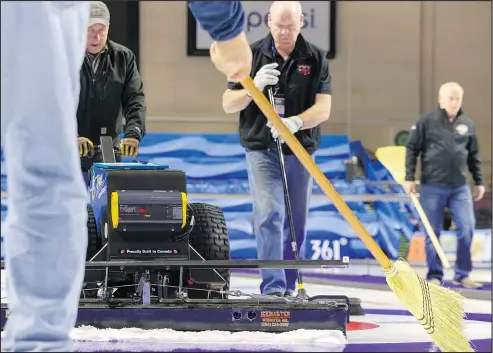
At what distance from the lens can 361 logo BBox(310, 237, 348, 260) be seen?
8.66 metres

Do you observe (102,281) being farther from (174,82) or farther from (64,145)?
(174,82)

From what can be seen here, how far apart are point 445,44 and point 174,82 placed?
2.82 m

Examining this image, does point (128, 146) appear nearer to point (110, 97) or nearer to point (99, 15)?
point (110, 97)

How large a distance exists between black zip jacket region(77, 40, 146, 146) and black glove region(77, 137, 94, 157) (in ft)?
0.35

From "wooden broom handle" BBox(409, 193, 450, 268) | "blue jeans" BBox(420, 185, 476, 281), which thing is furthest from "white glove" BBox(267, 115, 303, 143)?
"blue jeans" BBox(420, 185, 476, 281)

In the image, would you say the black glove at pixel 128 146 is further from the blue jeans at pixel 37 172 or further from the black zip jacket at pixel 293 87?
the blue jeans at pixel 37 172

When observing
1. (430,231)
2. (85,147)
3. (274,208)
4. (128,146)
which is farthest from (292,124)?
(430,231)

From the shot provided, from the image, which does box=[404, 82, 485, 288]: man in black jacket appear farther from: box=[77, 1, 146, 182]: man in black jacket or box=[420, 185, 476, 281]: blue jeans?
box=[77, 1, 146, 182]: man in black jacket

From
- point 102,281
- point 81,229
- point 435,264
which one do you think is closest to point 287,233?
point 102,281

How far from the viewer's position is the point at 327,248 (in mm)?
8695

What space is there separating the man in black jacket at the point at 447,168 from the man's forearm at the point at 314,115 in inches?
106

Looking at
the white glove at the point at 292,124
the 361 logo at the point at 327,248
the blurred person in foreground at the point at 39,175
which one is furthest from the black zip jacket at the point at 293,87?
the 361 logo at the point at 327,248

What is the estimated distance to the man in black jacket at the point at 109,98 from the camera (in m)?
4.98

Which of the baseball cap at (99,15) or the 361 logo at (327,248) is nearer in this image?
the baseball cap at (99,15)
